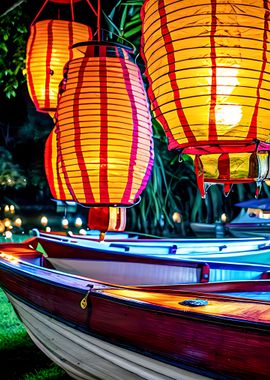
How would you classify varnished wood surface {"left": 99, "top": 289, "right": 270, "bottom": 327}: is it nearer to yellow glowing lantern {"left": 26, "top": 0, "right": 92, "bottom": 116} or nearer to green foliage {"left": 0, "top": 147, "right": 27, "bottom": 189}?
yellow glowing lantern {"left": 26, "top": 0, "right": 92, "bottom": 116}

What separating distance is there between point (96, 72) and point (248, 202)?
389 inches

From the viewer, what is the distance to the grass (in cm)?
386

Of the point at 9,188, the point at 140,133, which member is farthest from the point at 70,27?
the point at 9,188

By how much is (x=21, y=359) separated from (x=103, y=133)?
2.67 m

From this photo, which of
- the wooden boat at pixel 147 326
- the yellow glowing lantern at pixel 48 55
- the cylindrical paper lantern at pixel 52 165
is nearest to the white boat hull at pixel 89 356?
the wooden boat at pixel 147 326

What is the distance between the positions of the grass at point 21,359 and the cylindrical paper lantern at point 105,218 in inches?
67.9

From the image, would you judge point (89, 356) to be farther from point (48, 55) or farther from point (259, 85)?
point (48, 55)

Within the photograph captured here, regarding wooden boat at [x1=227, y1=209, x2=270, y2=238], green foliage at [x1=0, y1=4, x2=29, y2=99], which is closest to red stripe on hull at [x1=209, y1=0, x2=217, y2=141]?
green foliage at [x1=0, y1=4, x2=29, y2=99]

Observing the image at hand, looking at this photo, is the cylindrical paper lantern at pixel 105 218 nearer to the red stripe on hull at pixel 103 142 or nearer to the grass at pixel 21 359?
the red stripe on hull at pixel 103 142

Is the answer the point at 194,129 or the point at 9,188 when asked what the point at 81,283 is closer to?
the point at 194,129

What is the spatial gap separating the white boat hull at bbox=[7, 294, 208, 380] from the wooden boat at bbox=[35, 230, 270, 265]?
1.85m

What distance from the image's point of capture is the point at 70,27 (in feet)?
12.5

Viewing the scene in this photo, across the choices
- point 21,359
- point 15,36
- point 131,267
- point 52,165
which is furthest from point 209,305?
point 15,36

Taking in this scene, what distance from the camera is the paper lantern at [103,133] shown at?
2547 millimetres
